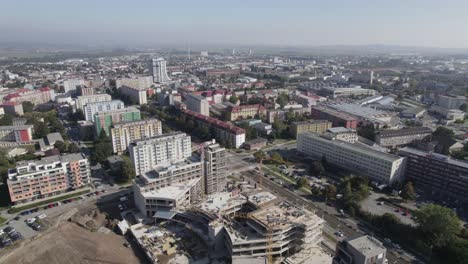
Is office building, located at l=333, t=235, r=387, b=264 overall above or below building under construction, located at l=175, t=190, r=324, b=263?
above

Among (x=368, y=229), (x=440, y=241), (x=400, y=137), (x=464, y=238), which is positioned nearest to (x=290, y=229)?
(x=368, y=229)

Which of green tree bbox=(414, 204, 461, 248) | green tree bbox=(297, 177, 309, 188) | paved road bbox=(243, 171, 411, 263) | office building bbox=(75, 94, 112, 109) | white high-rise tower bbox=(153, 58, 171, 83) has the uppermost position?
white high-rise tower bbox=(153, 58, 171, 83)

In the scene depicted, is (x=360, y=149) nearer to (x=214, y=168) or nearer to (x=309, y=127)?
(x=309, y=127)

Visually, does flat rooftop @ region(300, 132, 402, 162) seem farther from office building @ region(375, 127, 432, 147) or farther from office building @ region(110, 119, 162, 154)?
office building @ region(110, 119, 162, 154)

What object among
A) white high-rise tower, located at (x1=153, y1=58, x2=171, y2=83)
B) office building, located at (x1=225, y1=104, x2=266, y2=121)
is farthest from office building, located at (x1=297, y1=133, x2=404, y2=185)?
white high-rise tower, located at (x1=153, y1=58, x2=171, y2=83)

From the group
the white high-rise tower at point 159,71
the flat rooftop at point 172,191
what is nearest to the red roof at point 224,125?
the flat rooftop at point 172,191

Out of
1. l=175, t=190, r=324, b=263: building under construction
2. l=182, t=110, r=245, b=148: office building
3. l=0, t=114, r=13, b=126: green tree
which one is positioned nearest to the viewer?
l=175, t=190, r=324, b=263: building under construction
